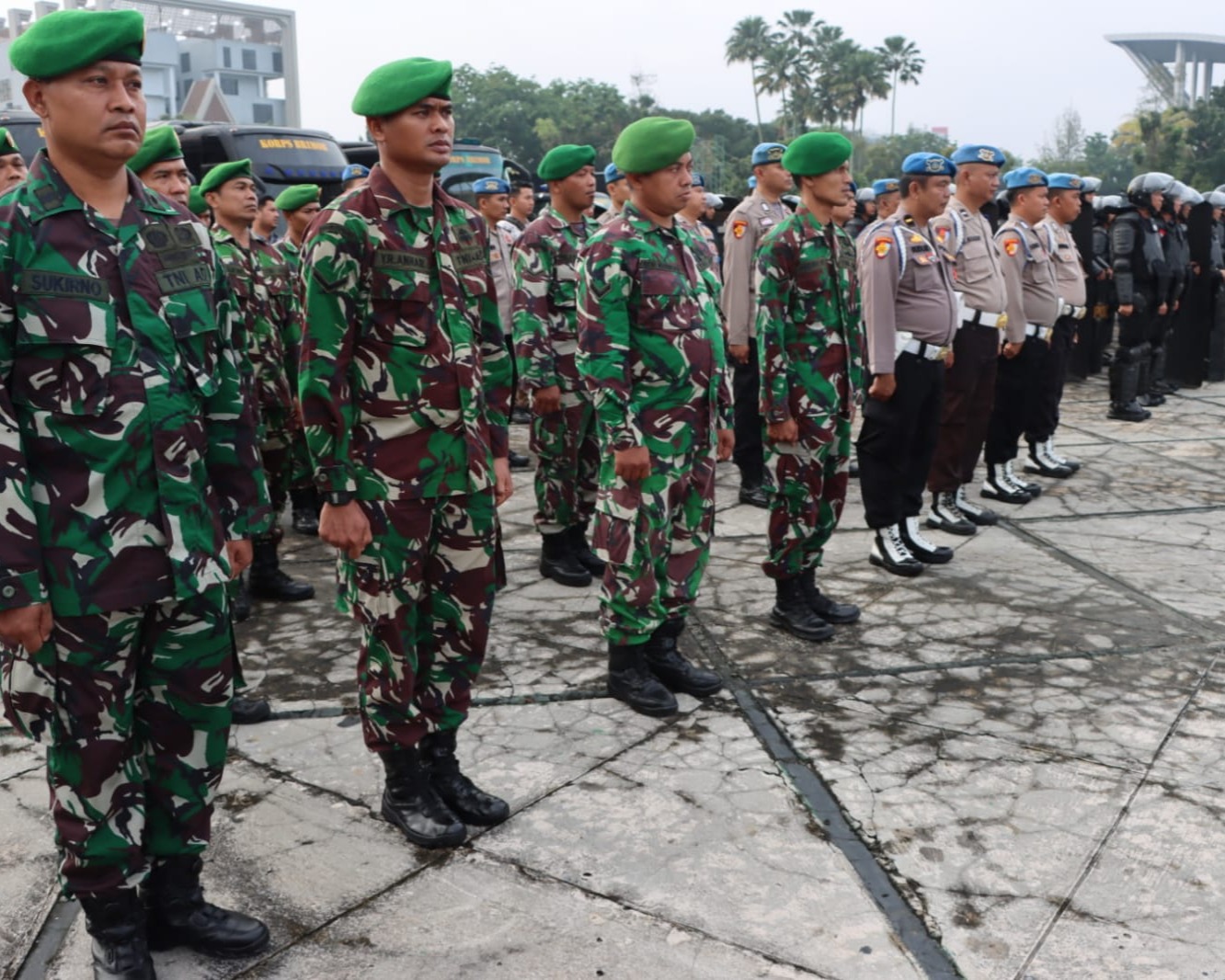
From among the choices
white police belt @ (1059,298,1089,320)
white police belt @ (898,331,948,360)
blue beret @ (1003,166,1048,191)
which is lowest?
white police belt @ (898,331,948,360)

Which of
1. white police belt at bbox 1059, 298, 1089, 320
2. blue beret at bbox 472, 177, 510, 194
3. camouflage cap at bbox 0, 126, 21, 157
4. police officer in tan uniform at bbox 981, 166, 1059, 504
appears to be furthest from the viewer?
blue beret at bbox 472, 177, 510, 194

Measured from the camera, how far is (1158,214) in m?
9.74

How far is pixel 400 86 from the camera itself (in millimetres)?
2678

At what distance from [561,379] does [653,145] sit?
5.65 feet

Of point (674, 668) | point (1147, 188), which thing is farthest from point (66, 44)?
point (1147, 188)

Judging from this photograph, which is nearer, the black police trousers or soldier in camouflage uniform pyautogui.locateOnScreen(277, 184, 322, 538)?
the black police trousers

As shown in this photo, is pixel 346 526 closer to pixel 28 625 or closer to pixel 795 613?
pixel 28 625

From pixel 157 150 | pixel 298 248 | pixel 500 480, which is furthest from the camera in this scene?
pixel 298 248

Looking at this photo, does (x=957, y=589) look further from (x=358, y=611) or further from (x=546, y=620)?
(x=358, y=611)

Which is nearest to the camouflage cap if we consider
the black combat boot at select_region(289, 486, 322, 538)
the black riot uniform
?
the black combat boot at select_region(289, 486, 322, 538)

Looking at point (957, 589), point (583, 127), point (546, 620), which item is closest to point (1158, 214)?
point (957, 589)

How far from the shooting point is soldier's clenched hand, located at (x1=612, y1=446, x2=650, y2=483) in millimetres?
3570

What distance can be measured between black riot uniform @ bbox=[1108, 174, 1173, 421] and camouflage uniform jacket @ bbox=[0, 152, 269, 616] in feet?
28.2

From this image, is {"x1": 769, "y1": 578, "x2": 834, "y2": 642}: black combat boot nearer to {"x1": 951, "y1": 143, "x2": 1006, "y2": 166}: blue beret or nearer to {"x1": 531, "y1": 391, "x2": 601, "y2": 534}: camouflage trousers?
{"x1": 531, "y1": 391, "x2": 601, "y2": 534}: camouflage trousers
